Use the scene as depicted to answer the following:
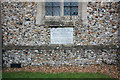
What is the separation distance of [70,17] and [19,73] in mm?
2727

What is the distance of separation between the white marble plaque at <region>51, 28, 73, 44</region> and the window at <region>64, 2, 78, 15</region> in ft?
2.26

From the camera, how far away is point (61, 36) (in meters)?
5.10

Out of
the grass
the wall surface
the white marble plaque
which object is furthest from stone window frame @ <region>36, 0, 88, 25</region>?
the grass

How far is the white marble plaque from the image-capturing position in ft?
16.6

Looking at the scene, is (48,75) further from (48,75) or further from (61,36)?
(61,36)

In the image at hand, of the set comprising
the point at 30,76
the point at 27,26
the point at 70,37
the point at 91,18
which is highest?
the point at 91,18

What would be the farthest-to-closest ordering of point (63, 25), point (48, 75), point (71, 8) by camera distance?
point (71, 8) < point (63, 25) < point (48, 75)

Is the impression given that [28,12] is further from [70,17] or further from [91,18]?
[91,18]

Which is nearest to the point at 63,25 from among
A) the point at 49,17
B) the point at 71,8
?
the point at 49,17

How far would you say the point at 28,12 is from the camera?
5.06 metres

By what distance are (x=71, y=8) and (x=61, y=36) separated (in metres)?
1.16

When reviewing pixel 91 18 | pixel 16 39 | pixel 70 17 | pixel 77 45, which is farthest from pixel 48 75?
pixel 91 18

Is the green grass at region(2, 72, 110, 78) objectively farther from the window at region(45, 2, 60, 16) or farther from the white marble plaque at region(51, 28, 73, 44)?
the window at region(45, 2, 60, 16)

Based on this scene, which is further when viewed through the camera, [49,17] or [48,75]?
[49,17]
